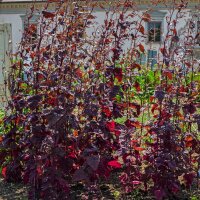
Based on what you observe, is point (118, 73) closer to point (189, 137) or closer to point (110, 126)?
point (110, 126)

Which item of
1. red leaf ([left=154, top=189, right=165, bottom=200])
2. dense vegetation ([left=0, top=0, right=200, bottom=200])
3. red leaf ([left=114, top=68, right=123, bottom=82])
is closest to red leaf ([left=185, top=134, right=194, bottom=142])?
dense vegetation ([left=0, top=0, right=200, bottom=200])

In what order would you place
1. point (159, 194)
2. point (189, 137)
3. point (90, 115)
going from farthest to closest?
point (189, 137), point (159, 194), point (90, 115)

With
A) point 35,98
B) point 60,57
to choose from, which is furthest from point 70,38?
point 35,98

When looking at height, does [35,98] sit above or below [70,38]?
below

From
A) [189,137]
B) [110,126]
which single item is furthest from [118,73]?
[189,137]

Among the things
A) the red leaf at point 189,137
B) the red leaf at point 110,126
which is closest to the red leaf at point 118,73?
the red leaf at point 110,126

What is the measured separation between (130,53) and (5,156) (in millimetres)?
1384

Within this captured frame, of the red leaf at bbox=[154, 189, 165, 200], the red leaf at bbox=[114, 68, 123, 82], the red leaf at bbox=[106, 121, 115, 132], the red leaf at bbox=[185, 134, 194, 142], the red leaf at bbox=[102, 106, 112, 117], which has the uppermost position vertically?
the red leaf at bbox=[114, 68, 123, 82]

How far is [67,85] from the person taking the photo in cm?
334

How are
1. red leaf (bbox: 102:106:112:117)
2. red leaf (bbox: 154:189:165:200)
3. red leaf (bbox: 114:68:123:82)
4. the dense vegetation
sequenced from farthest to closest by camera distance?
red leaf (bbox: 114:68:123:82) → red leaf (bbox: 102:106:112:117) → red leaf (bbox: 154:189:165:200) → the dense vegetation

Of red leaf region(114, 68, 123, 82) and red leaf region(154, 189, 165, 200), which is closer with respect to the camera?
red leaf region(154, 189, 165, 200)

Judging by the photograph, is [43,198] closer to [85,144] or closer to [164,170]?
[85,144]

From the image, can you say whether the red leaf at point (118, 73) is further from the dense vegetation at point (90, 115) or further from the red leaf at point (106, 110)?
the red leaf at point (106, 110)

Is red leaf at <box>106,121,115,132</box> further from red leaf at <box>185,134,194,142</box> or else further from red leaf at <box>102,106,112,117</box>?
red leaf at <box>185,134,194,142</box>
